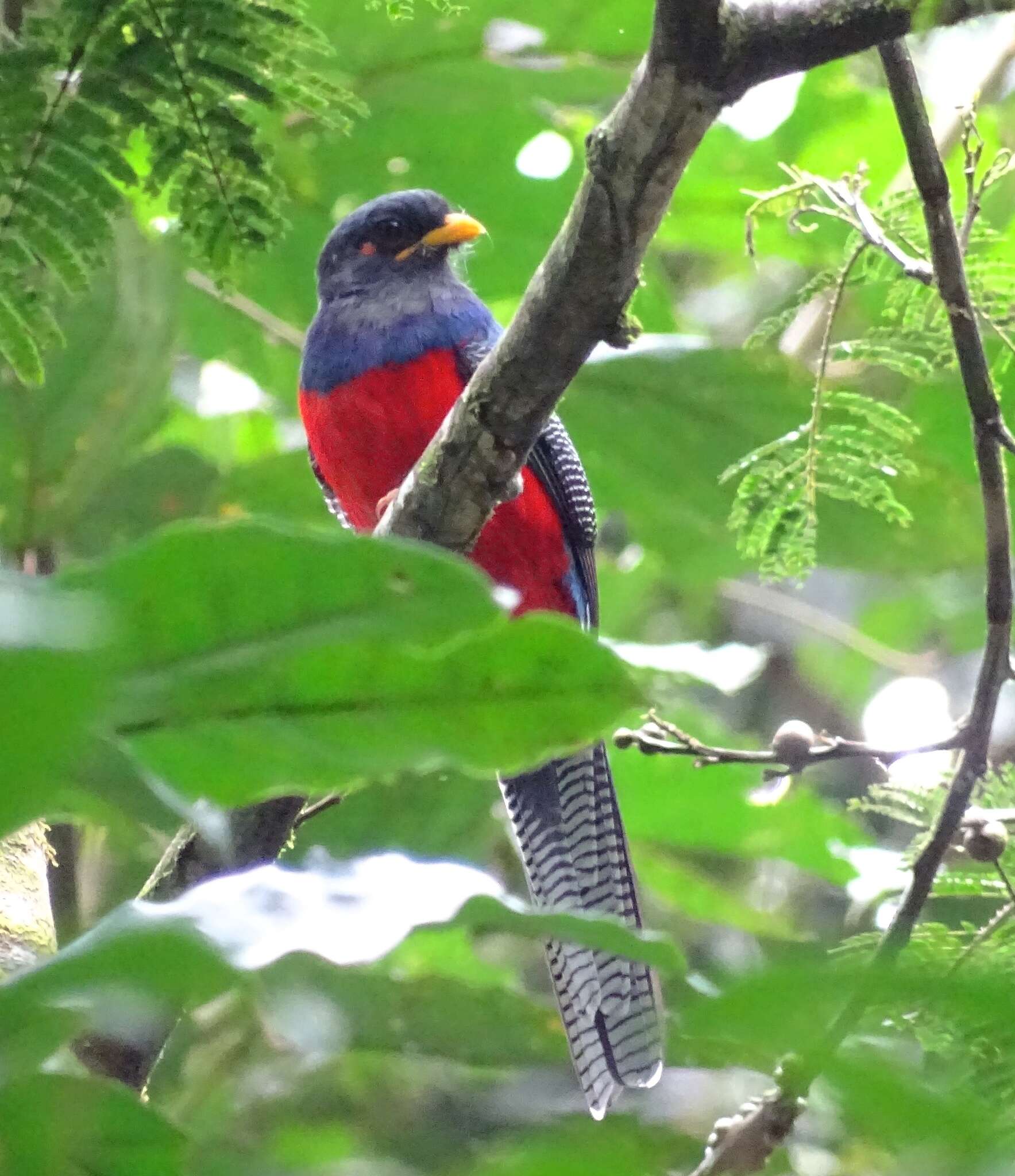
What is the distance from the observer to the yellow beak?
4109mm

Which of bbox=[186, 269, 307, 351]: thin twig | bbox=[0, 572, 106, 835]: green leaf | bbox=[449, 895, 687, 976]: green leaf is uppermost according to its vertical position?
bbox=[186, 269, 307, 351]: thin twig

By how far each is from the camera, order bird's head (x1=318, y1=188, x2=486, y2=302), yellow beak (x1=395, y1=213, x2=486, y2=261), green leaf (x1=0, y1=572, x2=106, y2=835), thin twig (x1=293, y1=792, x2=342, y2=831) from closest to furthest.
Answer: green leaf (x1=0, y1=572, x2=106, y2=835)
thin twig (x1=293, y1=792, x2=342, y2=831)
yellow beak (x1=395, y1=213, x2=486, y2=261)
bird's head (x1=318, y1=188, x2=486, y2=302)

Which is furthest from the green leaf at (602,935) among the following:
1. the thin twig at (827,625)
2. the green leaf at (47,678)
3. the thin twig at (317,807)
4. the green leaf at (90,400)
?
the thin twig at (827,625)

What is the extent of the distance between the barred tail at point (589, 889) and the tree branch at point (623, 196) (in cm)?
155

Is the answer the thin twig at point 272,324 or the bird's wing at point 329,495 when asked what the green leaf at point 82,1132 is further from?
the thin twig at point 272,324

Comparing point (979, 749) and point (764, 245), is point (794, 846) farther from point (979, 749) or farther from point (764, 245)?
point (979, 749)

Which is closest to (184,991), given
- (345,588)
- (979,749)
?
(345,588)

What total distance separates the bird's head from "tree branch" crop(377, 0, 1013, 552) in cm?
217

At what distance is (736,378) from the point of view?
3.41 m

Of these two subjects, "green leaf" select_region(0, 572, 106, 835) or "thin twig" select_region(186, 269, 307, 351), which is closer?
"green leaf" select_region(0, 572, 106, 835)

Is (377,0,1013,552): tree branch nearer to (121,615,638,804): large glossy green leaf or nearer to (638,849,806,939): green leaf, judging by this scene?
(121,615,638,804): large glossy green leaf

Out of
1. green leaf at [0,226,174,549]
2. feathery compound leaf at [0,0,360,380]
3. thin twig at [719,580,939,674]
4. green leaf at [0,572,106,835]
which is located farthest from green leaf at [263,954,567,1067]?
thin twig at [719,580,939,674]

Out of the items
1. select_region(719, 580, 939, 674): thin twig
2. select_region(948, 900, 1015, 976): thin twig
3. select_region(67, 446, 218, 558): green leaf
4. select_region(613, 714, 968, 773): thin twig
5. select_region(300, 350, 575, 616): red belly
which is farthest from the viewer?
select_region(719, 580, 939, 674): thin twig

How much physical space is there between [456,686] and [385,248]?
371cm
